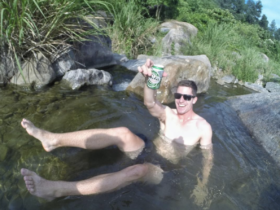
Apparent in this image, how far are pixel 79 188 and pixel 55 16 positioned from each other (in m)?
3.66

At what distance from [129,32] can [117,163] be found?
20.3 ft

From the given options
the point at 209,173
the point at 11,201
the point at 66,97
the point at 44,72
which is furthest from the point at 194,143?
the point at 44,72

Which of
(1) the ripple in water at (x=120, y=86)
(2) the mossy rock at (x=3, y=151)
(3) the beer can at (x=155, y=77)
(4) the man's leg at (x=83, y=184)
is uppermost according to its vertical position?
(3) the beer can at (x=155, y=77)

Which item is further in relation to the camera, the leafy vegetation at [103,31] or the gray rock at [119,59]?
the gray rock at [119,59]

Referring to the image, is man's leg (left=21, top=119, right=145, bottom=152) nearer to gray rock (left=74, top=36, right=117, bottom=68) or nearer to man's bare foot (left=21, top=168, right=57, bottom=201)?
man's bare foot (left=21, top=168, right=57, bottom=201)

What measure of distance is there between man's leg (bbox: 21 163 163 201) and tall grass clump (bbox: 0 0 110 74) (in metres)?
2.55

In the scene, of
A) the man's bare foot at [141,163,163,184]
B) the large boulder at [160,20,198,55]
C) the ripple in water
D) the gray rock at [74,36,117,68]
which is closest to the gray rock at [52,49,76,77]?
the gray rock at [74,36,117,68]

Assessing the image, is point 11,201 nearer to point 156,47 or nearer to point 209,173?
point 209,173

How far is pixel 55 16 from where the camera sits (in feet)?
15.1

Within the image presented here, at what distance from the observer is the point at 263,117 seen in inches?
174

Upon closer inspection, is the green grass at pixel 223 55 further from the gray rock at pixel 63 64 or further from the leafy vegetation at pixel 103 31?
the gray rock at pixel 63 64

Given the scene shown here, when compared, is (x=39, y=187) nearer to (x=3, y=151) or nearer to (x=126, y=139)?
(x=3, y=151)

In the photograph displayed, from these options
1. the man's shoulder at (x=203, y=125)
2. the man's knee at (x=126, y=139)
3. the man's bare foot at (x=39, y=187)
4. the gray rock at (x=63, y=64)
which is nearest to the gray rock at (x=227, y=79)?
the gray rock at (x=63, y=64)

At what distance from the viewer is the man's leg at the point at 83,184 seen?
6.84ft
